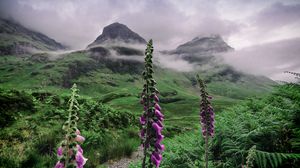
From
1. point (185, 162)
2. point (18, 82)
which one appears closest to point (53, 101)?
point (185, 162)

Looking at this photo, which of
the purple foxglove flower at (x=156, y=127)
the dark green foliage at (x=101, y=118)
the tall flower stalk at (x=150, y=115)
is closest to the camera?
the tall flower stalk at (x=150, y=115)

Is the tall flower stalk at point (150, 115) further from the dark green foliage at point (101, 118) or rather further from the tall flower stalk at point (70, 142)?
the dark green foliage at point (101, 118)

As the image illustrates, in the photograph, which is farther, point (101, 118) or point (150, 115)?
point (101, 118)

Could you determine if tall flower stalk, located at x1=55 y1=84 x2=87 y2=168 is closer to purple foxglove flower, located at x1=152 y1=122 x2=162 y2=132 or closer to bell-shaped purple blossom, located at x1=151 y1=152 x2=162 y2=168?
purple foxglove flower, located at x1=152 y1=122 x2=162 y2=132

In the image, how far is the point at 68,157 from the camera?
2463mm

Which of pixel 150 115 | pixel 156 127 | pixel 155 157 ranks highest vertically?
pixel 150 115

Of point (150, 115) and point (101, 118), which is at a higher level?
point (150, 115)

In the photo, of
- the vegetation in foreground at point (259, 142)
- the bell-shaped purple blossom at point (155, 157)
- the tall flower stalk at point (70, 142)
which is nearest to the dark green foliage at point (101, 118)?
the vegetation in foreground at point (259, 142)

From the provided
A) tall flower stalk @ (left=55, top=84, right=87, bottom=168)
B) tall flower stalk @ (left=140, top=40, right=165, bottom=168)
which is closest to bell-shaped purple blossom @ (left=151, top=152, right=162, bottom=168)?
tall flower stalk @ (left=140, top=40, right=165, bottom=168)

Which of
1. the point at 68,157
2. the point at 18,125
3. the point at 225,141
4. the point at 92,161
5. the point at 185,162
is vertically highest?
the point at 68,157

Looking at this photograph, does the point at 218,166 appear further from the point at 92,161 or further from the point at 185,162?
the point at 92,161

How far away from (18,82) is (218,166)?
21270cm

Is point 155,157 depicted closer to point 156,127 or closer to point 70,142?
point 156,127

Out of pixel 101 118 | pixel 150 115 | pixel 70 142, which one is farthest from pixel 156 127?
pixel 101 118
